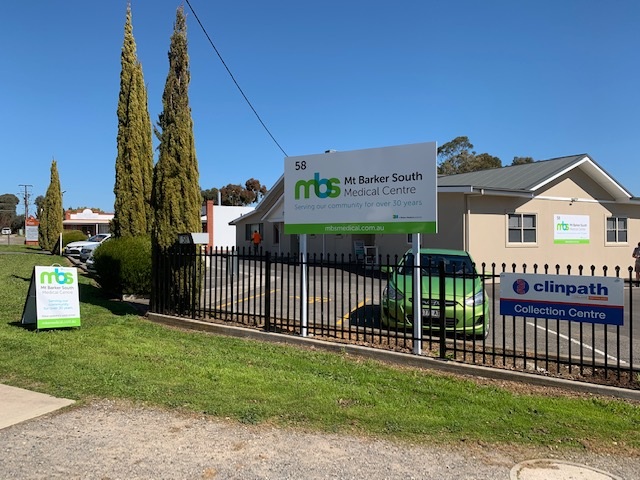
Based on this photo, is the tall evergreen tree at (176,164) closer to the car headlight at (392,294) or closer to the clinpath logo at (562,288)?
the car headlight at (392,294)

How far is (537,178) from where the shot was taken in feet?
62.7

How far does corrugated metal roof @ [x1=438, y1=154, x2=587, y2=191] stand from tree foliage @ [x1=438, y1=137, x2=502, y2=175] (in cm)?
3504

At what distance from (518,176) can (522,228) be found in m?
2.75

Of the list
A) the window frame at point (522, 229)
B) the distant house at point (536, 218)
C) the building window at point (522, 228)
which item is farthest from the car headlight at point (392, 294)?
the building window at point (522, 228)

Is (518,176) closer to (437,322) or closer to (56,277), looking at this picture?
(437,322)

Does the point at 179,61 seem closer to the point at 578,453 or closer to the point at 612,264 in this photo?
the point at 578,453

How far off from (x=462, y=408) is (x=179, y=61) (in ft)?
28.5

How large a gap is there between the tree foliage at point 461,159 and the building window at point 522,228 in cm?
3926

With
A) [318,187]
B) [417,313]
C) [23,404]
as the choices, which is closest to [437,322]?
[417,313]

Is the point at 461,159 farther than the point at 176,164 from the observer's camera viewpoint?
Yes

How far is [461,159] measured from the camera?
194 ft

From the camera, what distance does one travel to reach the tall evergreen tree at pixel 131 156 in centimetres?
1597

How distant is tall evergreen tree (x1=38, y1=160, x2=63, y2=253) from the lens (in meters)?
30.0

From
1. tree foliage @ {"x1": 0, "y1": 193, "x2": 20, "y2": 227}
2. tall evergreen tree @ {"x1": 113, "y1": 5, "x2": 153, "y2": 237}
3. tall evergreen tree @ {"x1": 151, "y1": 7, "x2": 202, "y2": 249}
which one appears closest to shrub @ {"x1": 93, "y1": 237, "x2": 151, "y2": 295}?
tall evergreen tree @ {"x1": 151, "y1": 7, "x2": 202, "y2": 249}
